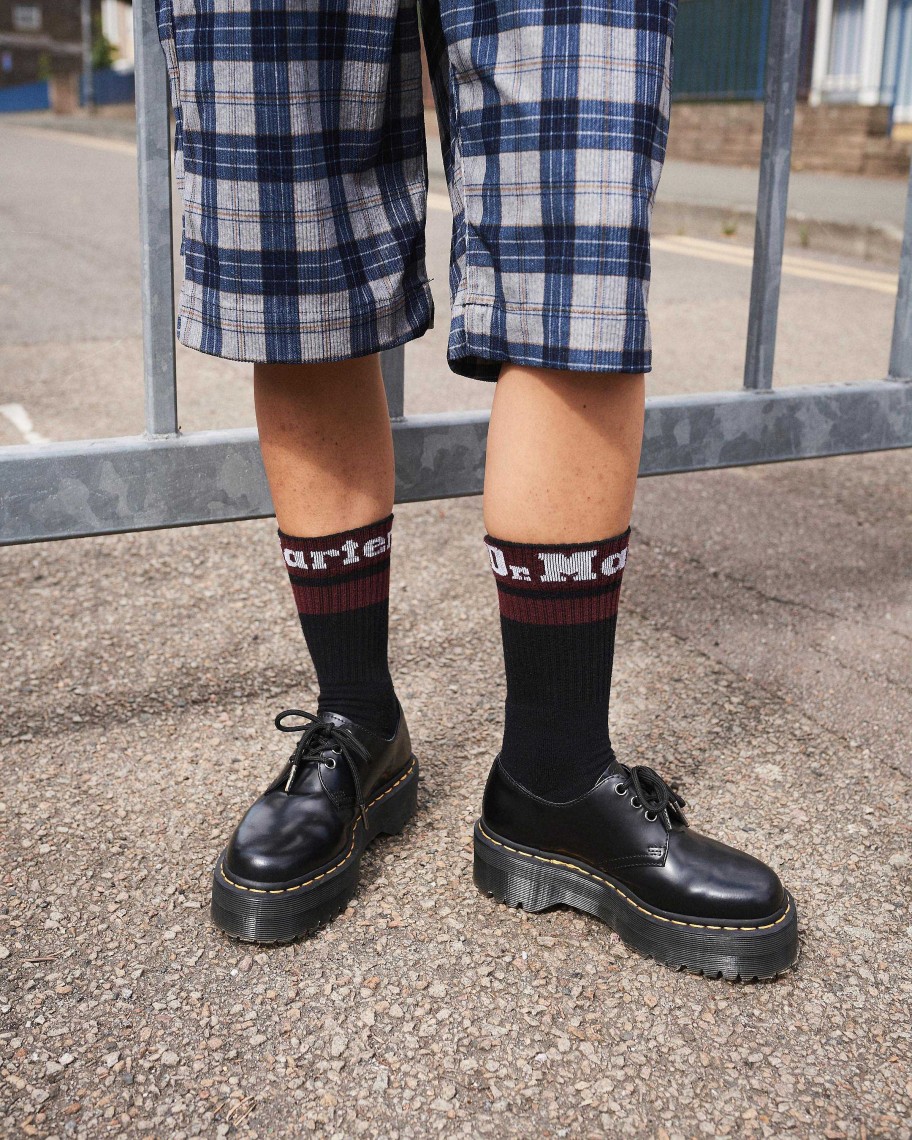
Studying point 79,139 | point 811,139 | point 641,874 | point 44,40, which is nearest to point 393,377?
point 641,874

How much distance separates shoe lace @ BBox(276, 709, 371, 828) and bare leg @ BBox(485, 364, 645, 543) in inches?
11.9

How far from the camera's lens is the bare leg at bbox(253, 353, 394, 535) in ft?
4.10

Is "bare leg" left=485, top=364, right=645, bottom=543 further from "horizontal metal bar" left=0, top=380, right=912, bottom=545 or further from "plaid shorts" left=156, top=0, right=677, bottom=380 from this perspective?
"horizontal metal bar" left=0, top=380, right=912, bottom=545

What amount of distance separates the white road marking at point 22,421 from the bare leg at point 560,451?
81.9 inches

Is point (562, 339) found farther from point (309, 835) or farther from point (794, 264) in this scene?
point (794, 264)

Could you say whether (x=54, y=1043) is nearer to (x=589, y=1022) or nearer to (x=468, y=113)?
(x=589, y=1022)

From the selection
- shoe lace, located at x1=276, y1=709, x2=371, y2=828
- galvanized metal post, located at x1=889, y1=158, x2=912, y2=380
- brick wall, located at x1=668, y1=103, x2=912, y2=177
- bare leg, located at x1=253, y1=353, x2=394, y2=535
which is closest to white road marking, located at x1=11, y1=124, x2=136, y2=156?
brick wall, located at x1=668, y1=103, x2=912, y2=177

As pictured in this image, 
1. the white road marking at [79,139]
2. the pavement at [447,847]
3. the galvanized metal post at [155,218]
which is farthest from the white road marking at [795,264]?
the white road marking at [79,139]

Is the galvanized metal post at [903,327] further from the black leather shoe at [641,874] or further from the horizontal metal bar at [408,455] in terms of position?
the black leather shoe at [641,874]

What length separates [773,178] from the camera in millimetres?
1621

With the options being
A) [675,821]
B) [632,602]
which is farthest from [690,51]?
[675,821]

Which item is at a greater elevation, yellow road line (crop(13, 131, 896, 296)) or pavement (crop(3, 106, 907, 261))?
pavement (crop(3, 106, 907, 261))

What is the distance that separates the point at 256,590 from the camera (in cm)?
210

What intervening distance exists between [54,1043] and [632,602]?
4.15ft
